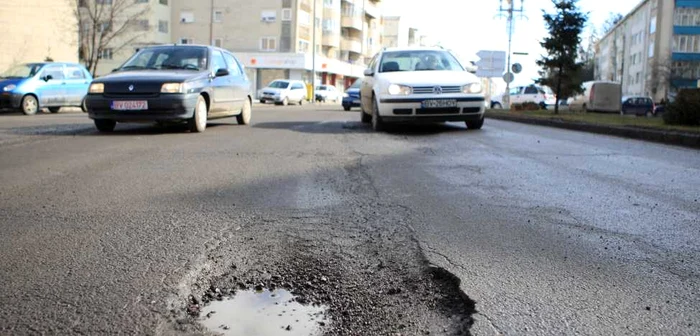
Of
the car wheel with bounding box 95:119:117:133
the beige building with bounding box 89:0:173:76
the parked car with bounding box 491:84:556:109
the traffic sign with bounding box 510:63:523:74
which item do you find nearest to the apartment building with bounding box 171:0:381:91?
the beige building with bounding box 89:0:173:76

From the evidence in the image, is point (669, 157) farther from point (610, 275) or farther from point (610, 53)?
point (610, 53)

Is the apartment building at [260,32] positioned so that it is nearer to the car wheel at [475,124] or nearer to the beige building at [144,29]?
the beige building at [144,29]

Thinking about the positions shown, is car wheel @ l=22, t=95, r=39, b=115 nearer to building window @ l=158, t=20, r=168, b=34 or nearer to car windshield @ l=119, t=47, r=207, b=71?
car windshield @ l=119, t=47, r=207, b=71

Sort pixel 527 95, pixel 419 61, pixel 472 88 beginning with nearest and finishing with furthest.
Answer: pixel 472 88, pixel 419 61, pixel 527 95

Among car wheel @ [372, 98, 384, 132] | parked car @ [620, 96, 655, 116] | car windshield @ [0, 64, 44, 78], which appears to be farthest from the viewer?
parked car @ [620, 96, 655, 116]

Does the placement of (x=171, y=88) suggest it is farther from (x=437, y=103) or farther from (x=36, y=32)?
(x=36, y=32)

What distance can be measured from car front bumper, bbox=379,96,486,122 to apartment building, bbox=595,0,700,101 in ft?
161

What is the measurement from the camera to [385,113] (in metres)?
11.6

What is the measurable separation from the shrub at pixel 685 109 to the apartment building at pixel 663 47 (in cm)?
4348

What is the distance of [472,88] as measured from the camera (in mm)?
11633

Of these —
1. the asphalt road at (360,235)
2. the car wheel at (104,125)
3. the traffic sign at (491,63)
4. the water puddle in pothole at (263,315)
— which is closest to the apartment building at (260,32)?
the traffic sign at (491,63)

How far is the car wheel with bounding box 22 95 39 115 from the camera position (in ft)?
62.6

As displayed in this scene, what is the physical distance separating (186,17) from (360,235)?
66882mm

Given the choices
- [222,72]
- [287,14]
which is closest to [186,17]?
[287,14]
